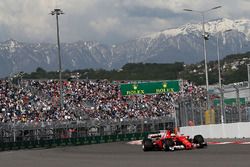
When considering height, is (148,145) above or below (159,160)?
above

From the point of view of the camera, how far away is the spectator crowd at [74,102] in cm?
6081

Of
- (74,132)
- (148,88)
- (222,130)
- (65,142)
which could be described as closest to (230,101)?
(222,130)

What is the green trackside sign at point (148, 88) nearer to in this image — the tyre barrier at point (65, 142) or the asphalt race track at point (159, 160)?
the tyre barrier at point (65, 142)

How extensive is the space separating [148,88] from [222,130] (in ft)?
88.2

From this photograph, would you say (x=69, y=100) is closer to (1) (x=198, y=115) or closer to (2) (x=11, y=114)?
(2) (x=11, y=114)

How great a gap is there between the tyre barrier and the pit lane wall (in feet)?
39.3

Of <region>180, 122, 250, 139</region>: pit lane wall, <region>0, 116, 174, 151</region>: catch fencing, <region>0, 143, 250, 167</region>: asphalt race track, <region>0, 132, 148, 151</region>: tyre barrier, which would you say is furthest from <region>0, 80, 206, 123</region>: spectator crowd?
<region>0, 143, 250, 167</region>: asphalt race track

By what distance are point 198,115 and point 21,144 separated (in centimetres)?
1481

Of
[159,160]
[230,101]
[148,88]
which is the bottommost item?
[159,160]

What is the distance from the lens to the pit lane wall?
35.2m

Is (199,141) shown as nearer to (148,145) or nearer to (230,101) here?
(148,145)

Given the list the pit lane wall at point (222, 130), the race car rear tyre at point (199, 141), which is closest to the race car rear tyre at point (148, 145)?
the race car rear tyre at point (199, 141)

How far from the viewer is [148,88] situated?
211ft

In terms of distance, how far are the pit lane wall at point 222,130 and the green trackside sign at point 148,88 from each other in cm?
2167
